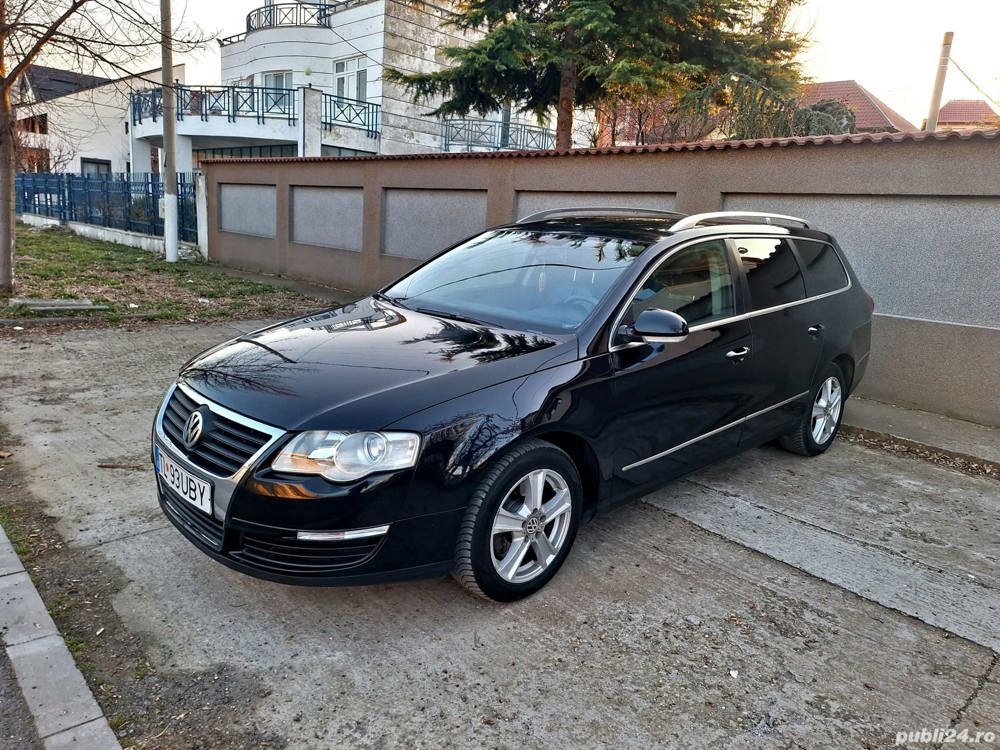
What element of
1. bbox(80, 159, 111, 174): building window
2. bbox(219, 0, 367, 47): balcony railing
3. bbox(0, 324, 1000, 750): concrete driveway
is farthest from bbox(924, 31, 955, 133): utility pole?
bbox(80, 159, 111, 174): building window

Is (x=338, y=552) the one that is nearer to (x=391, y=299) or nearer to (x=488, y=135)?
(x=391, y=299)

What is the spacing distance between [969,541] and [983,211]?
3.35m

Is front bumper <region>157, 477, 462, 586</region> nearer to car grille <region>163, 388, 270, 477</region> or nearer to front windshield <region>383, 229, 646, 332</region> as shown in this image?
car grille <region>163, 388, 270, 477</region>

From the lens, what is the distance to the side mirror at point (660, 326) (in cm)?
333

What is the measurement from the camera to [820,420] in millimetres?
5246

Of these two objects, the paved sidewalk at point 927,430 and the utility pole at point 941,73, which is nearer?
the paved sidewalk at point 927,430

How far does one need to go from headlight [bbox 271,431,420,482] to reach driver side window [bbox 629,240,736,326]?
1.50m

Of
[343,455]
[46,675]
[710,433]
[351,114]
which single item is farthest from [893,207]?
[351,114]

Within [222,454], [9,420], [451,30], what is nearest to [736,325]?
[222,454]

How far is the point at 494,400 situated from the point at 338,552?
32.5 inches

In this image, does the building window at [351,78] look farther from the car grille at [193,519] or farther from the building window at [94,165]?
the car grille at [193,519]

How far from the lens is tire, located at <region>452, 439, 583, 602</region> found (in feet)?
9.44

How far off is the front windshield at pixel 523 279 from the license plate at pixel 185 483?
1.46 meters

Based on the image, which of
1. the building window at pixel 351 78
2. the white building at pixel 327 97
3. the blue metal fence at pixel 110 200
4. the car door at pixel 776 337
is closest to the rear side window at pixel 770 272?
the car door at pixel 776 337
